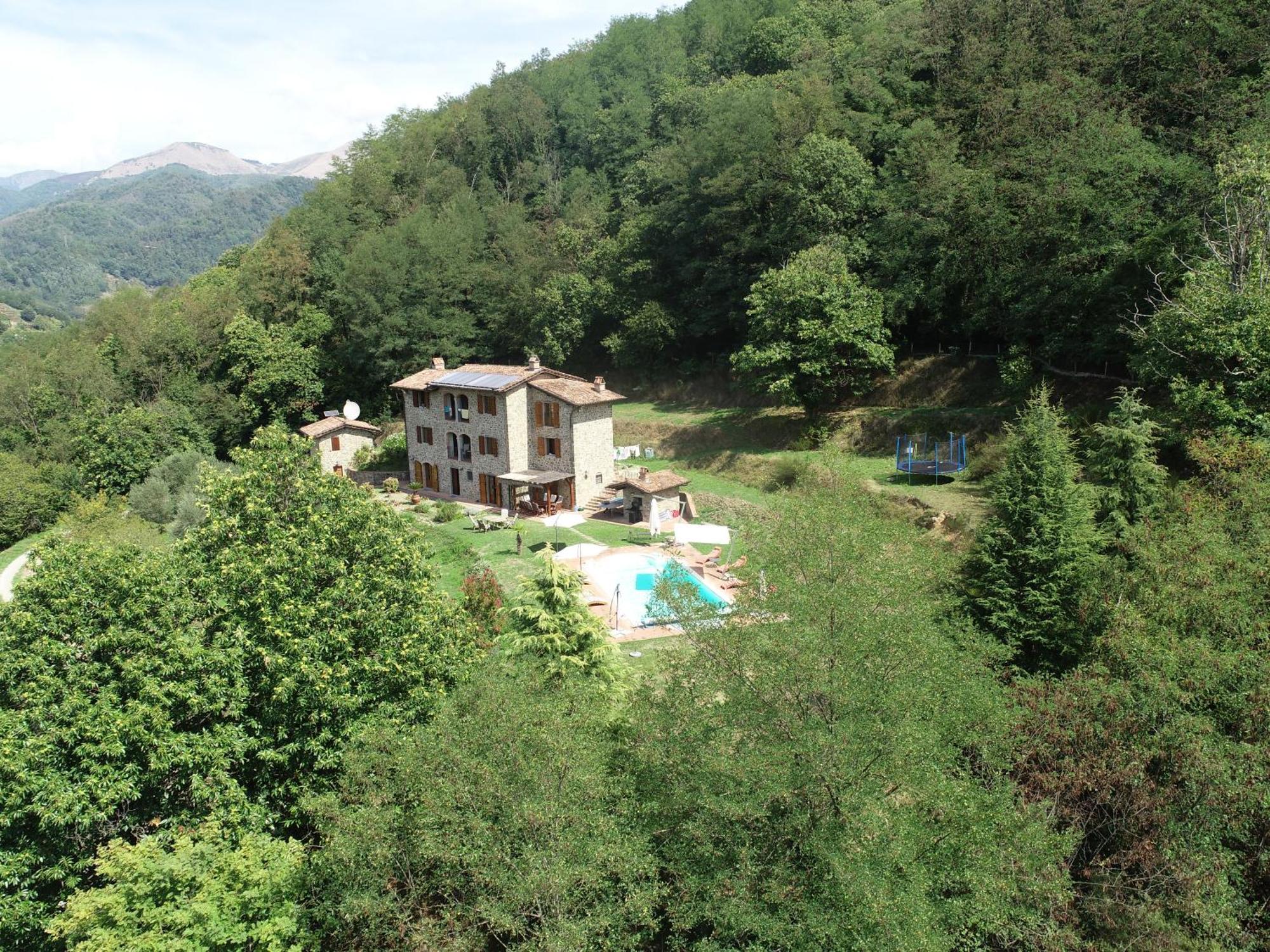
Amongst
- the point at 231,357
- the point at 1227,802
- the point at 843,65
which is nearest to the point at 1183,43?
the point at 843,65

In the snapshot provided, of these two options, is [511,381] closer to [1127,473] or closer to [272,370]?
[1127,473]

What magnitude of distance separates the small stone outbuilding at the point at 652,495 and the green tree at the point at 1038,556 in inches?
650

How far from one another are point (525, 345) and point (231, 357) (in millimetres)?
22421

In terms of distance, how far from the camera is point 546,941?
1127 cm

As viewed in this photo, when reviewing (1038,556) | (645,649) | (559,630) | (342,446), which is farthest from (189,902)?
(342,446)

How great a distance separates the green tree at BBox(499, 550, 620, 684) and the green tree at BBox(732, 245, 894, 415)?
21.7 metres

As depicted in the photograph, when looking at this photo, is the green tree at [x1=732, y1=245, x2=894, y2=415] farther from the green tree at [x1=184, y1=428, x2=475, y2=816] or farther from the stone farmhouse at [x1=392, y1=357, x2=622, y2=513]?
the green tree at [x1=184, y1=428, x2=475, y2=816]

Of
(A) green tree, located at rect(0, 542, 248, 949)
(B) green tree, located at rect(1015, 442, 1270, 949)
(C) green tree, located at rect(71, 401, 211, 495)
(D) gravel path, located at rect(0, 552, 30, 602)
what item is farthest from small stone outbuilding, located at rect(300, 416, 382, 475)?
(B) green tree, located at rect(1015, 442, 1270, 949)

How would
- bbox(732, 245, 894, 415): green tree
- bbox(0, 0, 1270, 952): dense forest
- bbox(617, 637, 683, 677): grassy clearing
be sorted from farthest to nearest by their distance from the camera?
1. bbox(732, 245, 894, 415): green tree
2. bbox(617, 637, 683, 677): grassy clearing
3. bbox(0, 0, 1270, 952): dense forest

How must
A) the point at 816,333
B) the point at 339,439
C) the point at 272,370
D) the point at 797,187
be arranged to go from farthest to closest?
the point at 272,370
the point at 339,439
the point at 797,187
the point at 816,333

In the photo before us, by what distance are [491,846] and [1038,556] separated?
14273 millimetres

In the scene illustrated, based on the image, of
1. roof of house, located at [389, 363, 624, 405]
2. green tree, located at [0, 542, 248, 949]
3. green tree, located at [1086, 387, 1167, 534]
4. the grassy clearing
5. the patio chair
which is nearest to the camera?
green tree, located at [0, 542, 248, 949]

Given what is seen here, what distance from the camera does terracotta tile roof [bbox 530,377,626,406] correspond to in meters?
38.7

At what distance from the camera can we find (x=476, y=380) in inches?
1650
